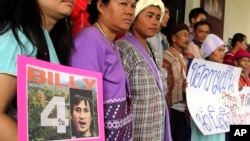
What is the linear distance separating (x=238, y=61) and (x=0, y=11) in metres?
2.50

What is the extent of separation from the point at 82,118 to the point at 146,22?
0.96 metres

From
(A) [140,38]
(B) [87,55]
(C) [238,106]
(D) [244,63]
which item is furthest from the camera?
(D) [244,63]

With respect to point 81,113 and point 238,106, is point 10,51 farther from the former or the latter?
point 238,106

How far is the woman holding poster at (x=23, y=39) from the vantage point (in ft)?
2.94

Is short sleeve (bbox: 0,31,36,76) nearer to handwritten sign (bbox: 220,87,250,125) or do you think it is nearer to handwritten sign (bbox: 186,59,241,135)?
handwritten sign (bbox: 186,59,241,135)

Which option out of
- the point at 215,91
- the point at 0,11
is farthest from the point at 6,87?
the point at 215,91

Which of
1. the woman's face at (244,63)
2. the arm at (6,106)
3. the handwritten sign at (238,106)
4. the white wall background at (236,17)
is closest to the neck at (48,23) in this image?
the arm at (6,106)

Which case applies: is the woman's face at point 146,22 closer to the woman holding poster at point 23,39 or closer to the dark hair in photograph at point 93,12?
the dark hair in photograph at point 93,12

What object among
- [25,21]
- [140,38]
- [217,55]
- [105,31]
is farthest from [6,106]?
[217,55]

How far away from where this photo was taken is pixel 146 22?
72.3 inches

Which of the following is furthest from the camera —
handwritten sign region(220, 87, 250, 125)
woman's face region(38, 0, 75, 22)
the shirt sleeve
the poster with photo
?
handwritten sign region(220, 87, 250, 125)

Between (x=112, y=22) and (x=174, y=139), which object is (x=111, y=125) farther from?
(x=174, y=139)

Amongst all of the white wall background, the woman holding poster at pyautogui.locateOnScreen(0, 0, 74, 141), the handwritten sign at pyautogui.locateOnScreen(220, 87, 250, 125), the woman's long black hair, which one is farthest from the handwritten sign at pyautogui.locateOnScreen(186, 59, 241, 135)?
the white wall background

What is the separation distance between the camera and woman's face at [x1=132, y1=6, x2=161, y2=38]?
5.98 ft
